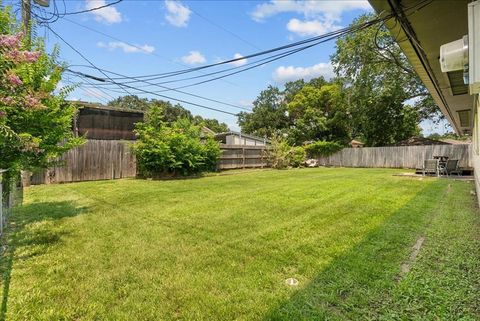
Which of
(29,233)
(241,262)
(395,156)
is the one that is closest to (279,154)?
(395,156)

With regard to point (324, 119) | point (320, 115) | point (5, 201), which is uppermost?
point (320, 115)

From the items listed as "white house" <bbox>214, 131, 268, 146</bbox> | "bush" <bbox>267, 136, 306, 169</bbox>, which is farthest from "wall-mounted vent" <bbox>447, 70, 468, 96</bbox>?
"white house" <bbox>214, 131, 268, 146</bbox>

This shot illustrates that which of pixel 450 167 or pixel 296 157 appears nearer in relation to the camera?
pixel 450 167

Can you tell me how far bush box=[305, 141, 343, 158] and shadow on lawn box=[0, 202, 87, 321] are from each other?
18689mm

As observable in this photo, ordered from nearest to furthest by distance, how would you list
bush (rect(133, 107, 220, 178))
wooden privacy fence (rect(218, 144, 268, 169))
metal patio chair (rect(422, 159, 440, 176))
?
bush (rect(133, 107, 220, 178)), metal patio chair (rect(422, 159, 440, 176)), wooden privacy fence (rect(218, 144, 268, 169))

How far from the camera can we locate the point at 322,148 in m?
22.4

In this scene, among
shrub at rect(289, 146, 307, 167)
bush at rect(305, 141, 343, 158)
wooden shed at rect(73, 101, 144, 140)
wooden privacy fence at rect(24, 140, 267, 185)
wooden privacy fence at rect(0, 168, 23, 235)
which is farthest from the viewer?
bush at rect(305, 141, 343, 158)

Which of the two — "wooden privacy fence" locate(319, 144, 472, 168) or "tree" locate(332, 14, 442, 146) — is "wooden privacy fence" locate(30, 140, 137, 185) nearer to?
"tree" locate(332, 14, 442, 146)

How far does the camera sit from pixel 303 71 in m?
33.7

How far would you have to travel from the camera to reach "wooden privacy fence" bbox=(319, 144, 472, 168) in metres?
17.2

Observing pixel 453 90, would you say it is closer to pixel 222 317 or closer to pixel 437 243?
pixel 437 243

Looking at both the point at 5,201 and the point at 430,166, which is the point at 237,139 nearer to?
the point at 430,166

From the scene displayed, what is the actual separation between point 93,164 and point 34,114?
6406 mm

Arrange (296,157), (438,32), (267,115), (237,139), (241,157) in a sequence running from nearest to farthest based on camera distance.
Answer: (438,32) → (241,157) → (296,157) → (237,139) → (267,115)
